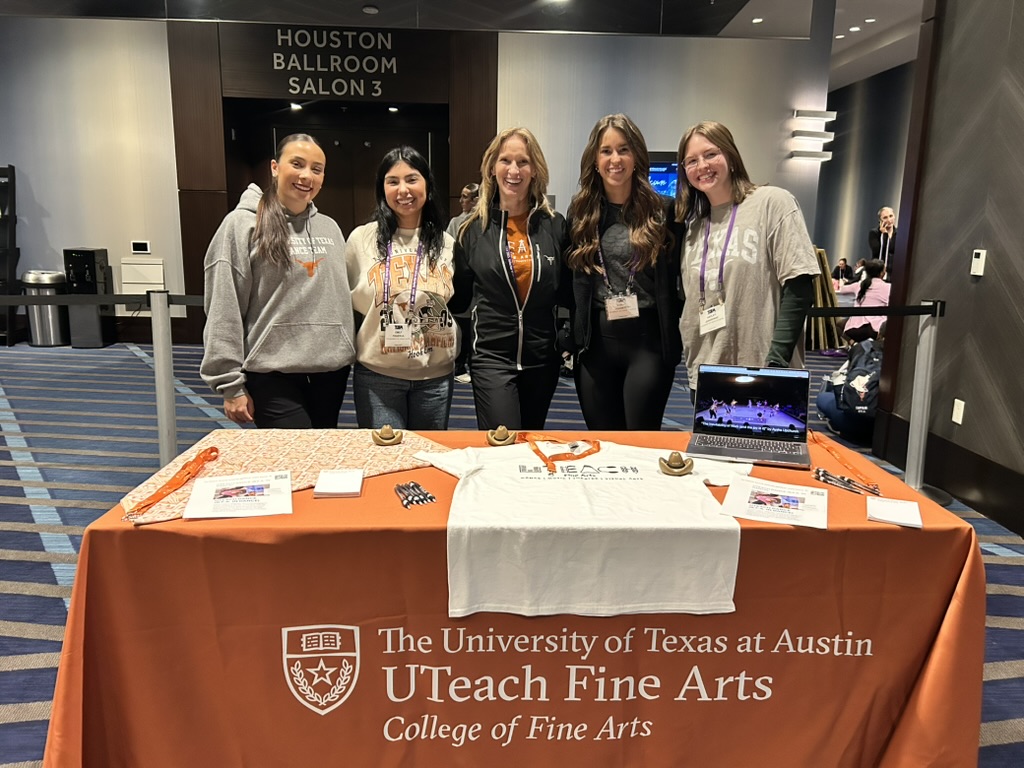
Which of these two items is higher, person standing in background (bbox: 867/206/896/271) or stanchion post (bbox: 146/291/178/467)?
person standing in background (bbox: 867/206/896/271)

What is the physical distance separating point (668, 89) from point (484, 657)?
285 inches

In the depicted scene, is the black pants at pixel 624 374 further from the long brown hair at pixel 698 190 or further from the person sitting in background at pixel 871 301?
the person sitting in background at pixel 871 301

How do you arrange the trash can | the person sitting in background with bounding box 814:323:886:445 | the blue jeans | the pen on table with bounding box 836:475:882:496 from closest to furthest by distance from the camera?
the pen on table with bounding box 836:475:882:496, the blue jeans, the person sitting in background with bounding box 814:323:886:445, the trash can

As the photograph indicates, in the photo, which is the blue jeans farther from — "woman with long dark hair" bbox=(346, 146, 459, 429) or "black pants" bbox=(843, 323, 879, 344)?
"black pants" bbox=(843, 323, 879, 344)

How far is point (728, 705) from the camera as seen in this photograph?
141 cm

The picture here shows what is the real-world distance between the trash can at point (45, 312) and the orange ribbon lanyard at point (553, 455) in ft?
23.5

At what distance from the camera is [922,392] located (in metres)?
3.24

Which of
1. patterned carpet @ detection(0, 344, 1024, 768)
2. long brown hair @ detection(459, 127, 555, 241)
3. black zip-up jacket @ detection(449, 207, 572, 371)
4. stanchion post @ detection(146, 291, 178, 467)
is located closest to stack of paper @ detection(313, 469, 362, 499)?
black zip-up jacket @ detection(449, 207, 572, 371)

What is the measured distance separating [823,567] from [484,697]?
2.29ft

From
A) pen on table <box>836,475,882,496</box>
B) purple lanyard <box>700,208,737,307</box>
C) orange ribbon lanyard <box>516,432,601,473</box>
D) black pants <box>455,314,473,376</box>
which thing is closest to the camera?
pen on table <box>836,475,882,496</box>

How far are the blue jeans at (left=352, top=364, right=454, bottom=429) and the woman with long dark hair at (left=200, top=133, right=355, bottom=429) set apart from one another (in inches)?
5.4

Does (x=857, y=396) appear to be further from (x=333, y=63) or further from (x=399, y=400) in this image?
(x=333, y=63)

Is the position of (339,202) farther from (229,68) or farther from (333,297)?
(333,297)

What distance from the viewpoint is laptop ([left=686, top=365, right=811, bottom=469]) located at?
174 cm
